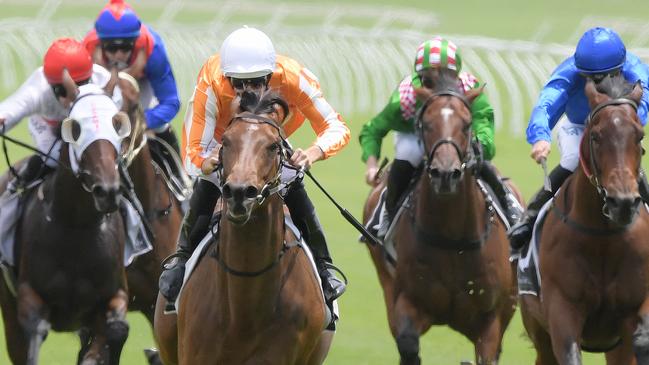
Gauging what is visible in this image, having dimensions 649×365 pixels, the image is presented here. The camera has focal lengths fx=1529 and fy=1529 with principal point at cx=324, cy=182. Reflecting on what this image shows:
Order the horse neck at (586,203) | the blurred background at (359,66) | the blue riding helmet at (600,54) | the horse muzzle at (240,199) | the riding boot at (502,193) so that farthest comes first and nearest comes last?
the blurred background at (359,66)
the riding boot at (502,193)
the blue riding helmet at (600,54)
the horse neck at (586,203)
the horse muzzle at (240,199)

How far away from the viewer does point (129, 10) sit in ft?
33.1

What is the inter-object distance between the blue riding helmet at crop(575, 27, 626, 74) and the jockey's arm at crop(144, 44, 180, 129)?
3.34 m

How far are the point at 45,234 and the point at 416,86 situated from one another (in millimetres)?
2365

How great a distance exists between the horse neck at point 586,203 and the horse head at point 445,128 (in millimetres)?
640

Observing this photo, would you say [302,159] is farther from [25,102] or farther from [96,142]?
[25,102]

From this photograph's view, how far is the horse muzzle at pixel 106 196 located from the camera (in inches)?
296

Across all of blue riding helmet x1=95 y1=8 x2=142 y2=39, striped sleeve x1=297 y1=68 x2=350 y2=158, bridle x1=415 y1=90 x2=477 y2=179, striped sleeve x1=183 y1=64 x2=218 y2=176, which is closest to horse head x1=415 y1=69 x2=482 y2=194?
bridle x1=415 y1=90 x2=477 y2=179

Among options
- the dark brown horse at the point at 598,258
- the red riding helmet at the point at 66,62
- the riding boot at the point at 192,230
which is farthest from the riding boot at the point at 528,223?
the red riding helmet at the point at 66,62

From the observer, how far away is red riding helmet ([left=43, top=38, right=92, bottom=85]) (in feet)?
26.6

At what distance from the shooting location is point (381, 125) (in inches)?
382

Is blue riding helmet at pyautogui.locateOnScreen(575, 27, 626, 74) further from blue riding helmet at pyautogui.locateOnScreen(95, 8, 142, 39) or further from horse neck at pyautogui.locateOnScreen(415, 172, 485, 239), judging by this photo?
blue riding helmet at pyautogui.locateOnScreen(95, 8, 142, 39)

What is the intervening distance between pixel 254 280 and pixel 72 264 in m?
1.94

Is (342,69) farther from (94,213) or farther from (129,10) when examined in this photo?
(94,213)

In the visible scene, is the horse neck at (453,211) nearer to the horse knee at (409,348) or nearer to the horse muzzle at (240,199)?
the horse knee at (409,348)
